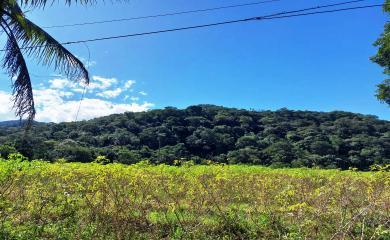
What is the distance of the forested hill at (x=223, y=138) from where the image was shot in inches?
1032

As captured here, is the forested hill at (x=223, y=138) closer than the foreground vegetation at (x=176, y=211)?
No

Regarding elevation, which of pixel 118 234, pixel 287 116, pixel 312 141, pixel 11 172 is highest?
pixel 287 116

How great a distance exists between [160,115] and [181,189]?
32174mm

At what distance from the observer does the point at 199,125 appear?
42000 mm

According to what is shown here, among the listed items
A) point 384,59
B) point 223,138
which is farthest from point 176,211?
point 223,138

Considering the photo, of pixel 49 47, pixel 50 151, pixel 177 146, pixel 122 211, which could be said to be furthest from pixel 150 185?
pixel 177 146

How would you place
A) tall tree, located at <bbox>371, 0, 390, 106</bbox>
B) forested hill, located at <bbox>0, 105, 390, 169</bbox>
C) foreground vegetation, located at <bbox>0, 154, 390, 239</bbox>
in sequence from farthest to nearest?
1. forested hill, located at <bbox>0, 105, 390, 169</bbox>
2. tall tree, located at <bbox>371, 0, 390, 106</bbox>
3. foreground vegetation, located at <bbox>0, 154, 390, 239</bbox>

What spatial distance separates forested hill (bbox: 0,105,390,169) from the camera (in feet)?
86.0

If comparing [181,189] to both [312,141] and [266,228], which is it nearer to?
[266,228]

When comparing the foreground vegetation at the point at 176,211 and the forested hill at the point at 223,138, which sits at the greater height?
the forested hill at the point at 223,138

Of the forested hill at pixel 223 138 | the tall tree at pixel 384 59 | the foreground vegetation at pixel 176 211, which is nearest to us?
the foreground vegetation at pixel 176 211

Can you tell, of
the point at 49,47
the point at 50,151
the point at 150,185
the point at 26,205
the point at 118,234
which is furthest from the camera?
the point at 50,151

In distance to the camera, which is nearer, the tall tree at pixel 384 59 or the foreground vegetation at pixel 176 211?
the foreground vegetation at pixel 176 211

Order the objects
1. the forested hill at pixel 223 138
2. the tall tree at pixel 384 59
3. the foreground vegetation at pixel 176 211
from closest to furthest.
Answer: the foreground vegetation at pixel 176 211 < the tall tree at pixel 384 59 < the forested hill at pixel 223 138
